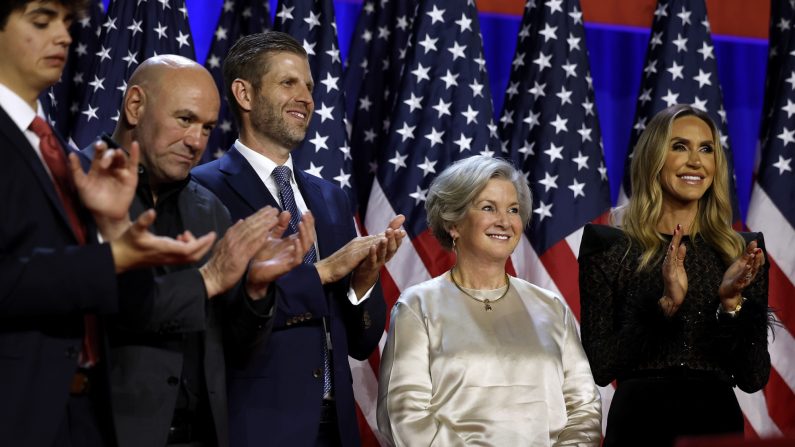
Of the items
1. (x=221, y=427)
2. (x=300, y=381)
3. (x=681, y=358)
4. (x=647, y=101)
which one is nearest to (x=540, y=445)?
(x=681, y=358)

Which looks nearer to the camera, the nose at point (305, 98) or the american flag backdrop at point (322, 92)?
the nose at point (305, 98)

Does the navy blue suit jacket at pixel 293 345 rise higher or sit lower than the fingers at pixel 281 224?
lower

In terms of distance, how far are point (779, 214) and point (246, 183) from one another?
273 centimetres

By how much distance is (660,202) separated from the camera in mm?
3209

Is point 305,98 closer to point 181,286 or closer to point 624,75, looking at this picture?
point 181,286

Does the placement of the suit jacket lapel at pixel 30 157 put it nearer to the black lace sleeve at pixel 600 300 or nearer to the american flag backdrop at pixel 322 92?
the black lace sleeve at pixel 600 300

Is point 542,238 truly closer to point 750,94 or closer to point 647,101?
point 647,101

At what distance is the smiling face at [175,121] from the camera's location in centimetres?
246

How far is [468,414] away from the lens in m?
2.93

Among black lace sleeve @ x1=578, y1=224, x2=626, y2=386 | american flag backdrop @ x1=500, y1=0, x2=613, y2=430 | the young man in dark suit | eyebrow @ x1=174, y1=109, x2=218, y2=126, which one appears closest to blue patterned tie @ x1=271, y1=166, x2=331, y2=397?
the young man in dark suit

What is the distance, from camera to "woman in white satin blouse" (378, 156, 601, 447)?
292 centimetres

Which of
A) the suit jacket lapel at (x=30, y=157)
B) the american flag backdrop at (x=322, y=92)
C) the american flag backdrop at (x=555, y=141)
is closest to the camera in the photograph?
the suit jacket lapel at (x=30, y=157)

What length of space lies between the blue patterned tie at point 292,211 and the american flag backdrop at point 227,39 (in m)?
1.27

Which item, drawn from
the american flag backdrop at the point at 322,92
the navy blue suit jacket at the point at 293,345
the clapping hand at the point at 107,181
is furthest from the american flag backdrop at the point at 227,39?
the clapping hand at the point at 107,181
